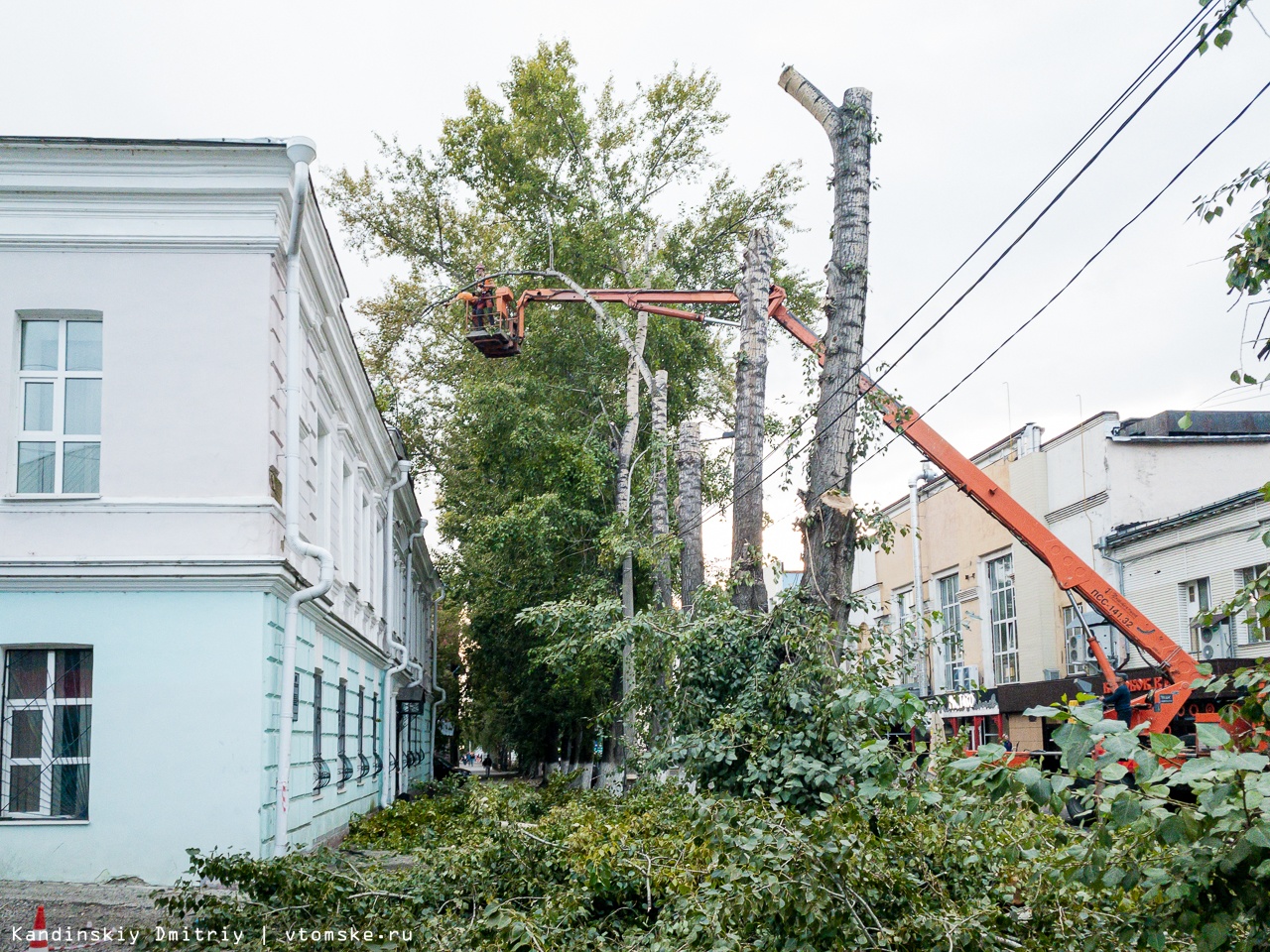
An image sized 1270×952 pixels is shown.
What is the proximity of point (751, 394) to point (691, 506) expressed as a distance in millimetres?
3240

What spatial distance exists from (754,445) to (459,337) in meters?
18.3

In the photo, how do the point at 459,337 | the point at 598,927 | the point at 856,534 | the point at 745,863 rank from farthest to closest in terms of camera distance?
the point at 459,337, the point at 856,534, the point at 598,927, the point at 745,863

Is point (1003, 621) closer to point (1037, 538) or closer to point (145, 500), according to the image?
point (1037, 538)

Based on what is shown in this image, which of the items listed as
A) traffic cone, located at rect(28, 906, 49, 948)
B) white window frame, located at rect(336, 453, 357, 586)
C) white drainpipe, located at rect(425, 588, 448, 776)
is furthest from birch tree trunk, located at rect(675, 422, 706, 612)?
white drainpipe, located at rect(425, 588, 448, 776)

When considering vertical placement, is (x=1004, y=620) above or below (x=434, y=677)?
above

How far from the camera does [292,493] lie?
490 inches

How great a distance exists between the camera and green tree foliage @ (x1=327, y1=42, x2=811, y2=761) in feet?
80.5

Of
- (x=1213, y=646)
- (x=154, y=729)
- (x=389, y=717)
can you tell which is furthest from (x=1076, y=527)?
(x=154, y=729)

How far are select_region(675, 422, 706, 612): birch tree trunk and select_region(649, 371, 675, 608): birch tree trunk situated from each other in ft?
2.92

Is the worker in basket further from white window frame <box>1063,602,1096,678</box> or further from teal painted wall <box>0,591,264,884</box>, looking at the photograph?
white window frame <box>1063,602,1096,678</box>

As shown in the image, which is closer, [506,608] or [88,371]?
[88,371]

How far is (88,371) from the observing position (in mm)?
11992

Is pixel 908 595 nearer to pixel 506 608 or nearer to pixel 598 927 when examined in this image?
pixel 506 608

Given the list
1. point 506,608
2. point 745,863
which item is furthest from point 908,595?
point 745,863
